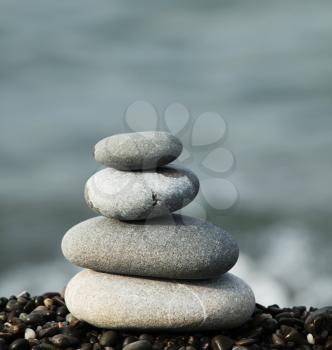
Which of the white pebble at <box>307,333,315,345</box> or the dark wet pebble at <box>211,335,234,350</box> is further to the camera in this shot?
the white pebble at <box>307,333,315,345</box>

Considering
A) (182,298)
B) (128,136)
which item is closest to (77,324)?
(182,298)

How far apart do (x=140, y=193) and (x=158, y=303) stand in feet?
3.52

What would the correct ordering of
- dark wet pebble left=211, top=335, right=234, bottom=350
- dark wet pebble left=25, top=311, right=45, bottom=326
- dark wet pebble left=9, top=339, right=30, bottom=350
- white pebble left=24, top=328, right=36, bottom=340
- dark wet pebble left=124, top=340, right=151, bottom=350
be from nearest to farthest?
dark wet pebble left=124, top=340, right=151, bottom=350 < dark wet pebble left=211, top=335, right=234, bottom=350 < dark wet pebble left=9, top=339, right=30, bottom=350 < white pebble left=24, top=328, right=36, bottom=340 < dark wet pebble left=25, top=311, right=45, bottom=326

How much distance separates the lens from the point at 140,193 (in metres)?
8.47

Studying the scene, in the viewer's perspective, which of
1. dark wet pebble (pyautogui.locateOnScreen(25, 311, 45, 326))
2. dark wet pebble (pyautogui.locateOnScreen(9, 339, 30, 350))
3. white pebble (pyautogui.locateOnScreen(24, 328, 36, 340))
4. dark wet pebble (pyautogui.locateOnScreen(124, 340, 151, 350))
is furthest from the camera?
dark wet pebble (pyautogui.locateOnScreen(25, 311, 45, 326))

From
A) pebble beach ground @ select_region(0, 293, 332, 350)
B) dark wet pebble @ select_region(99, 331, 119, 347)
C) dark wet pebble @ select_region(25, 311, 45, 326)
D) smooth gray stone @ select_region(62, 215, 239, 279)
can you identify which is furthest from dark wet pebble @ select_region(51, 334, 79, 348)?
smooth gray stone @ select_region(62, 215, 239, 279)

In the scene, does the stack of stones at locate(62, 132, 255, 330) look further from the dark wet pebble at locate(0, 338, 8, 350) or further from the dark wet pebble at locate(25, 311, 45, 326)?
the dark wet pebble at locate(0, 338, 8, 350)

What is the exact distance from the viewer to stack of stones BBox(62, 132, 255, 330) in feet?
27.9

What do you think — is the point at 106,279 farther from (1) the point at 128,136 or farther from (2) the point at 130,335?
(1) the point at 128,136

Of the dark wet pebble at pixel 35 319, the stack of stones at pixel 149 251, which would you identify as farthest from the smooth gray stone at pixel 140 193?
the dark wet pebble at pixel 35 319

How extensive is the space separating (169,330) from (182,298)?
34cm

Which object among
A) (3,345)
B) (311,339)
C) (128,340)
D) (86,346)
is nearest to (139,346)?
(128,340)

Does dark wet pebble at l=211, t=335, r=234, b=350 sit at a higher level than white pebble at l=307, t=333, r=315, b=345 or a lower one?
higher

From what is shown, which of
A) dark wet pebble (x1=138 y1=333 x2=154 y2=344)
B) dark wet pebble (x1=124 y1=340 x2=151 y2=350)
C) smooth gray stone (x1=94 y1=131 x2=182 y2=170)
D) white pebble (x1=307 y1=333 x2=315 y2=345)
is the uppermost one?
smooth gray stone (x1=94 y1=131 x2=182 y2=170)
